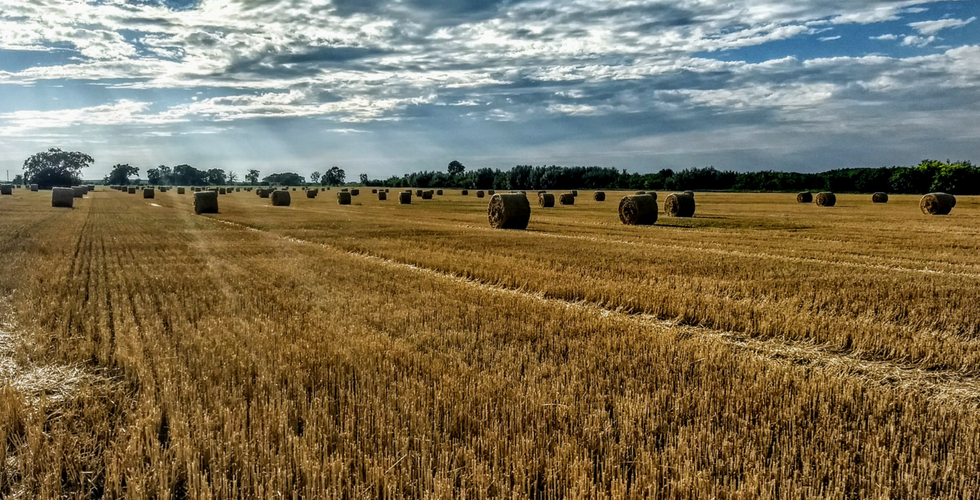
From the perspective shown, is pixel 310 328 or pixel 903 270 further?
pixel 903 270

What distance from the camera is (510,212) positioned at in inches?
1197

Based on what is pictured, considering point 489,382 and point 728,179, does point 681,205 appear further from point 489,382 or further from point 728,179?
point 728,179

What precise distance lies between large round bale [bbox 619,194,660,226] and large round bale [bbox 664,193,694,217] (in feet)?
18.7

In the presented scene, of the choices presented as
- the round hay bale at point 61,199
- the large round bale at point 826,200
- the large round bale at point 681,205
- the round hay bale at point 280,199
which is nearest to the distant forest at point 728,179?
the large round bale at point 826,200

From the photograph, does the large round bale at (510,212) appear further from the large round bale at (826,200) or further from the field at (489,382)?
the large round bale at (826,200)

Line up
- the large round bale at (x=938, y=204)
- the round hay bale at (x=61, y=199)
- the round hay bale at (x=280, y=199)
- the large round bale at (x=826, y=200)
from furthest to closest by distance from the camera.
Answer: the round hay bale at (x=280, y=199)
the large round bale at (x=826, y=200)
the round hay bale at (x=61, y=199)
the large round bale at (x=938, y=204)

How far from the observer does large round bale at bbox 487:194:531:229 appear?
100ft

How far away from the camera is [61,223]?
31.8 metres

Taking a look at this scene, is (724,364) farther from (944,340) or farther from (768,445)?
(944,340)

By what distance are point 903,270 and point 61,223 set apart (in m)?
34.3

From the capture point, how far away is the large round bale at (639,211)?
3253 cm

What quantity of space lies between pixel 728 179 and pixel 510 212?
325 ft

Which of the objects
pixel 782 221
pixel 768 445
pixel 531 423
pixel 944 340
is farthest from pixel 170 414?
pixel 782 221

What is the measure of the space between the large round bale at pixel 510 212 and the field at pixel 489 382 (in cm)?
1512
